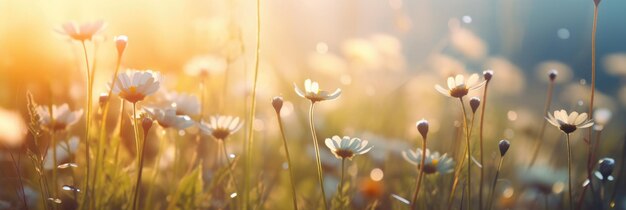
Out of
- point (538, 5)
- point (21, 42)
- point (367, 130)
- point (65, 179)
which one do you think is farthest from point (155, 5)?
point (538, 5)

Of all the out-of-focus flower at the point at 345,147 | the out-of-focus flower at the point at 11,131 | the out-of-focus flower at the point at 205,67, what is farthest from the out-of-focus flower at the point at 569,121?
the out-of-focus flower at the point at 11,131

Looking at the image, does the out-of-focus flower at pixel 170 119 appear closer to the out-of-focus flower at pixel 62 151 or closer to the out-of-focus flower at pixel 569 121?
the out-of-focus flower at pixel 62 151

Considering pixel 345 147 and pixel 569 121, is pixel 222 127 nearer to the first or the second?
pixel 345 147

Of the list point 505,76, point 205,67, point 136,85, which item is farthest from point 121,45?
point 505,76

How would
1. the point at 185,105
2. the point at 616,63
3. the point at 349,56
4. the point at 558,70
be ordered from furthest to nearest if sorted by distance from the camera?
1. the point at 616,63
2. the point at 558,70
3. the point at 349,56
4. the point at 185,105

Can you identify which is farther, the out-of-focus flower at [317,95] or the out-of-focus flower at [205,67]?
the out-of-focus flower at [205,67]

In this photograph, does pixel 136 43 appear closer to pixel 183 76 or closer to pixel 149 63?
pixel 149 63

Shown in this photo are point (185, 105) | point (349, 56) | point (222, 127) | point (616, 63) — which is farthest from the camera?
point (616, 63)
